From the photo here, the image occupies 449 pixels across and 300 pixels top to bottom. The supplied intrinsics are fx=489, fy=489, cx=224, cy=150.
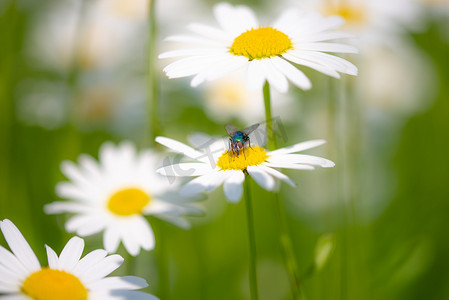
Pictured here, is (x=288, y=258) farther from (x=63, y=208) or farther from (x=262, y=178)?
(x=63, y=208)

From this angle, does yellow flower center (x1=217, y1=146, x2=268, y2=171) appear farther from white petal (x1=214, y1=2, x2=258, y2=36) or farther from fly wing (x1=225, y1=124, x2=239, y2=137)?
white petal (x1=214, y1=2, x2=258, y2=36)

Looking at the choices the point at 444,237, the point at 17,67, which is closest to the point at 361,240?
the point at 444,237

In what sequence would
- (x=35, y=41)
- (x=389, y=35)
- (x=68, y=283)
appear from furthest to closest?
(x=35, y=41)
(x=389, y=35)
(x=68, y=283)

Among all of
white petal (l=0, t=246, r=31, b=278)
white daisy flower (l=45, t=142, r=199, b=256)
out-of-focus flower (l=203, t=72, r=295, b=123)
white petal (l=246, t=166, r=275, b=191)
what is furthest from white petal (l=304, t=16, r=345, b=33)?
out-of-focus flower (l=203, t=72, r=295, b=123)

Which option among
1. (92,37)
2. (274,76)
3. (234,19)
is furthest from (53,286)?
(92,37)

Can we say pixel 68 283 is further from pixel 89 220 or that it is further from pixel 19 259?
pixel 89 220

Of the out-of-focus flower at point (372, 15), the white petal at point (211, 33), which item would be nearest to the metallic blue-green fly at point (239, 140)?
the white petal at point (211, 33)
